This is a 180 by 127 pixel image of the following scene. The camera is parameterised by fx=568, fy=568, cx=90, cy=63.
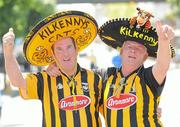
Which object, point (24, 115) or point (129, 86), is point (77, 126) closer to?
point (129, 86)

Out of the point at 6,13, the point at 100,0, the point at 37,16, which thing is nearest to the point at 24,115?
the point at 6,13

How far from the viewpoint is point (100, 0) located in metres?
53.6

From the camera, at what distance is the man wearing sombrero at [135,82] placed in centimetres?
429

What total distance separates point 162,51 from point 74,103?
0.82 meters

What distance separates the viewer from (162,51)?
13.4 ft

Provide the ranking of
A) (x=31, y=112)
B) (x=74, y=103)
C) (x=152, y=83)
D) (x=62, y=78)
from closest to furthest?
(x=152, y=83)
(x=74, y=103)
(x=62, y=78)
(x=31, y=112)

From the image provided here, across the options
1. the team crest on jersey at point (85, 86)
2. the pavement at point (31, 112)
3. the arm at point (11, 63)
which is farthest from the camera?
the pavement at point (31, 112)

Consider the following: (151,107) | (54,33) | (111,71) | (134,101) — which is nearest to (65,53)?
(54,33)

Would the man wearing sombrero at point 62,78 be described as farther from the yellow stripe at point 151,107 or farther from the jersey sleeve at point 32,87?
the yellow stripe at point 151,107

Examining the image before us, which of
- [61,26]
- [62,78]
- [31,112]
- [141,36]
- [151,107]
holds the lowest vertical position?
[31,112]

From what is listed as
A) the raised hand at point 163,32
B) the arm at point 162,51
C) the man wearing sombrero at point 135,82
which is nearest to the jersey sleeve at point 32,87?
the man wearing sombrero at point 135,82

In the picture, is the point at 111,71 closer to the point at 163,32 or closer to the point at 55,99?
the point at 55,99

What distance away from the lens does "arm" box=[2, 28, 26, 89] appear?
423 centimetres

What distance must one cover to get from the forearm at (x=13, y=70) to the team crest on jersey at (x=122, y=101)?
0.71 metres
